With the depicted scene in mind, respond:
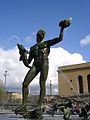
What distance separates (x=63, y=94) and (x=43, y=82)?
73.0 meters

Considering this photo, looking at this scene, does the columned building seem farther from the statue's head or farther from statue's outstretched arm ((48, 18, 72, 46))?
statue's outstretched arm ((48, 18, 72, 46))

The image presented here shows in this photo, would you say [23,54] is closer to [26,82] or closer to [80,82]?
[26,82]

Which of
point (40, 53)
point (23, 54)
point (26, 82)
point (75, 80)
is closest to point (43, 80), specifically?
point (26, 82)

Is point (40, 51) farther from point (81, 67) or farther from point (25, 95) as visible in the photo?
point (81, 67)

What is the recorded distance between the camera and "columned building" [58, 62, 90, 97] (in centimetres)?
7775

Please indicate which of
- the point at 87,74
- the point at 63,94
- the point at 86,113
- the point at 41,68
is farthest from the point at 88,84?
the point at 41,68

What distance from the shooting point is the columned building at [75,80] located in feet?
255

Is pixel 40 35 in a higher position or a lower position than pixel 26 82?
higher

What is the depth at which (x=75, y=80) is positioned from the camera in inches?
3142

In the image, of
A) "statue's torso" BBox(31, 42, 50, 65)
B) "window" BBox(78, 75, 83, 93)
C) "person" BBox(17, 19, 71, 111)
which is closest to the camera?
"person" BBox(17, 19, 71, 111)

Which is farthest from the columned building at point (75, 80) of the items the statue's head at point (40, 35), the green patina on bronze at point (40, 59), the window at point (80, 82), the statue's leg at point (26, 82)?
→ the statue's leg at point (26, 82)

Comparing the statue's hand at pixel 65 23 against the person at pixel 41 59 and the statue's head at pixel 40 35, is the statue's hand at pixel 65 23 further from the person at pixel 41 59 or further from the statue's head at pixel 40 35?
the statue's head at pixel 40 35

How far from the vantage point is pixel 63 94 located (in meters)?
81.9

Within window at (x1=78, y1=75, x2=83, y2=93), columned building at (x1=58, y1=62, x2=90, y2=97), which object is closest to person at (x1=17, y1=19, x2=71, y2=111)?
columned building at (x1=58, y1=62, x2=90, y2=97)
